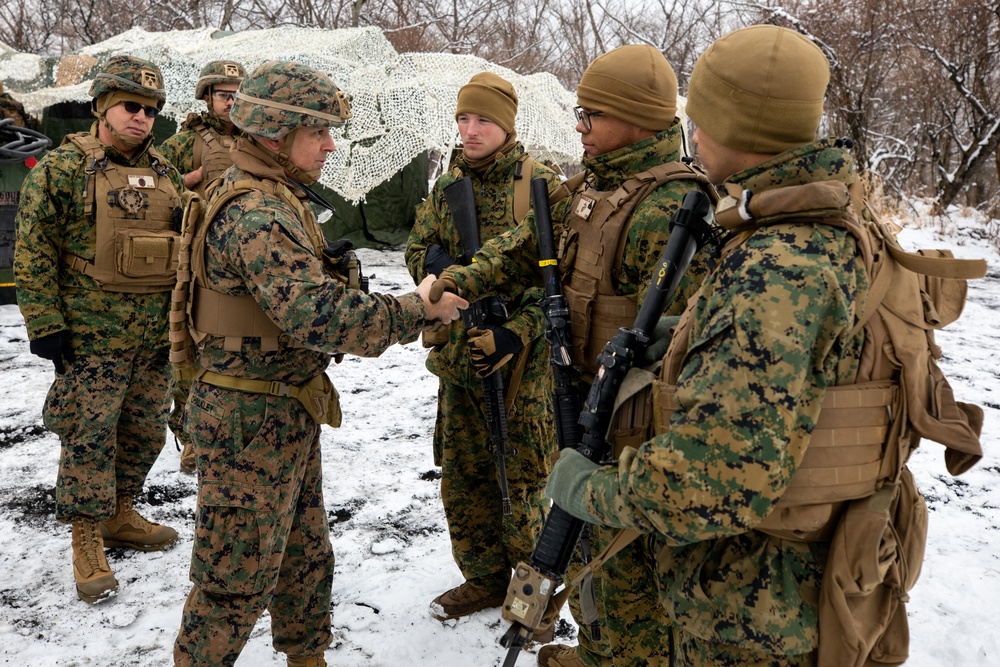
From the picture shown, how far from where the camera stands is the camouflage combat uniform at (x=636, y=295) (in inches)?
91.0

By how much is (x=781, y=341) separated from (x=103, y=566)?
331 centimetres

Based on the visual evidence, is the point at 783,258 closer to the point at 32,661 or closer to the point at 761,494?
the point at 761,494

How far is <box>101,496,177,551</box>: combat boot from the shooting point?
3.77 metres

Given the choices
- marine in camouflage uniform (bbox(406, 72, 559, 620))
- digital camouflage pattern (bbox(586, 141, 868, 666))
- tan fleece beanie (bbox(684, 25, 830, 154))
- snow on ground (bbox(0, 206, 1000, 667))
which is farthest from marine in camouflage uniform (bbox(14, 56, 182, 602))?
tan fleece beanie (bbox(684, 25, 830, 154))

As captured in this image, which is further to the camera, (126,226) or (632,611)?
(126,226)

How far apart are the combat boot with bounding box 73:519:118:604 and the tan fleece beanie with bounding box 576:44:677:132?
9.65 ft

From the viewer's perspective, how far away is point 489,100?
3.40 meters

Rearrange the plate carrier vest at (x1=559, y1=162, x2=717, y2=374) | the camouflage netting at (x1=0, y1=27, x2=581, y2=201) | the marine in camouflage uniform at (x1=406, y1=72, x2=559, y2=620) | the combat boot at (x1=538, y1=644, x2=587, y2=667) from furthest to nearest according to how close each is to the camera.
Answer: the camouflage netting at (x1=0, y1=27, x2=581, y2=201) → the marine in camouflage uniform at (x1=406, y1=72, x2=559, y2=620) → the combat boot at (x1=538, y1=644, x2=587, y2=667) → the plate carrier vest at (x1=559, y1=162, x2=717, y2=374)

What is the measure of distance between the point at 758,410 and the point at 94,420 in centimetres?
325

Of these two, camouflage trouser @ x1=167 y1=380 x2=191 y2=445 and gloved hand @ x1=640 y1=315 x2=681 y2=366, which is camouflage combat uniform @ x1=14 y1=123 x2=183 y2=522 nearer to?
camouflage trouser @ x1=167 y1=380 x2=191 y2=445

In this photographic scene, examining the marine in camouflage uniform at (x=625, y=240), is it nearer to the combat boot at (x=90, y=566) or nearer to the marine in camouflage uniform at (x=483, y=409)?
the marine in camouflage uniform at (x=483, y=409)

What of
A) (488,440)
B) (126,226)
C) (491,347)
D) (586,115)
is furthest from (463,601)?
(126,226)

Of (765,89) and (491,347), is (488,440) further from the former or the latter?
(765,89)

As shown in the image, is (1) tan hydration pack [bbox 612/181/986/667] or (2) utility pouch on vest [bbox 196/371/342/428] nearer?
(1) tan hydration pack [bbox 612/181/986/667]
